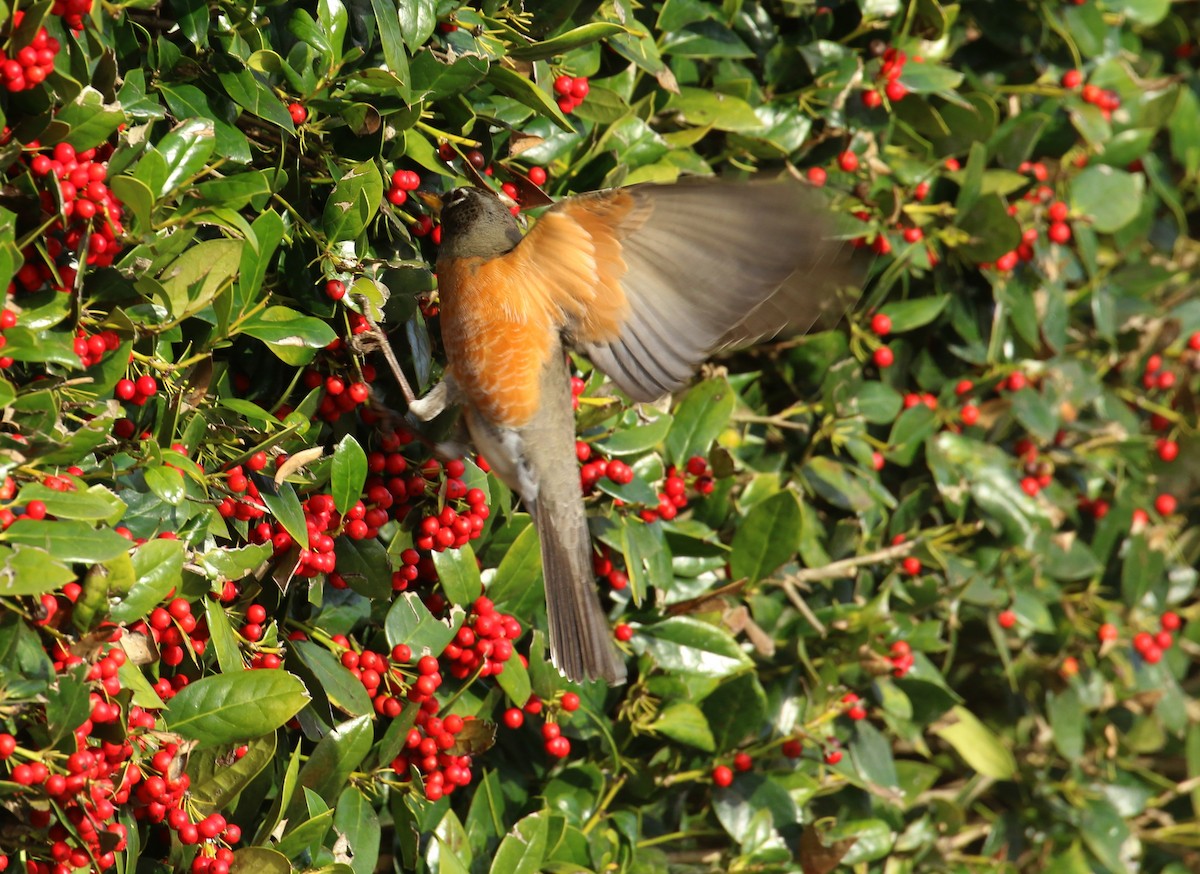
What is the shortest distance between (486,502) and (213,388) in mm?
544

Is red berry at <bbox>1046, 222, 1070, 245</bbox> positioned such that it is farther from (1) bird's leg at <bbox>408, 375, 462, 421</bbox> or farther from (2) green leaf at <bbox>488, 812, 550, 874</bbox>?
(2) green leaf at <bbox>488, 812, 550, 874</bbox>

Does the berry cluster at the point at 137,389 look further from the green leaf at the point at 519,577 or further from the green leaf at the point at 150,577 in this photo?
the green leaf at the point at 519,577

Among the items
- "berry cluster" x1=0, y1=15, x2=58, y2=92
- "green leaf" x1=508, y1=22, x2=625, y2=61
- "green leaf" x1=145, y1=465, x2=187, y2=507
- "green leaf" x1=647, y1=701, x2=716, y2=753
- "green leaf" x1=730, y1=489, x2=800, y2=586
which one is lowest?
"green leaf" x1=647, y1=701, x2=716, y2=753

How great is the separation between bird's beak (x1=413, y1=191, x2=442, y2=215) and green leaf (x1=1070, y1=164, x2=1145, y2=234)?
209 centimetres

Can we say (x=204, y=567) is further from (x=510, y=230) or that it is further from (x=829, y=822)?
(x=829, y=822)

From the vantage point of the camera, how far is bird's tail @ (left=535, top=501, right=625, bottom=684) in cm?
245

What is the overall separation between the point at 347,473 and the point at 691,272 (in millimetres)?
845

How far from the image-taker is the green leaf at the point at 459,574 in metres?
2.25

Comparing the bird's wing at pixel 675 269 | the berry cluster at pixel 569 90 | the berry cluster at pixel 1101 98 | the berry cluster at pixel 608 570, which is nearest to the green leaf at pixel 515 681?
the berry cluster at pixel 608 570

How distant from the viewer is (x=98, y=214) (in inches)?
69.2

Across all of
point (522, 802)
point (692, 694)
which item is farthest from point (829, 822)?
point (522, 802)

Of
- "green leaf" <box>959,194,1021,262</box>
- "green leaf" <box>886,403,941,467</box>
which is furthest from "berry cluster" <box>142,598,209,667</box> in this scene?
"green leaf" <box>959,194,1021,262</box>

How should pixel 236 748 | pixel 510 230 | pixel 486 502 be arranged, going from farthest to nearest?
pixel 510 230
pixel 486 502
pixel 236 748

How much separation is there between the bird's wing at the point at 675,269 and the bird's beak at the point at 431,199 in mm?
181
